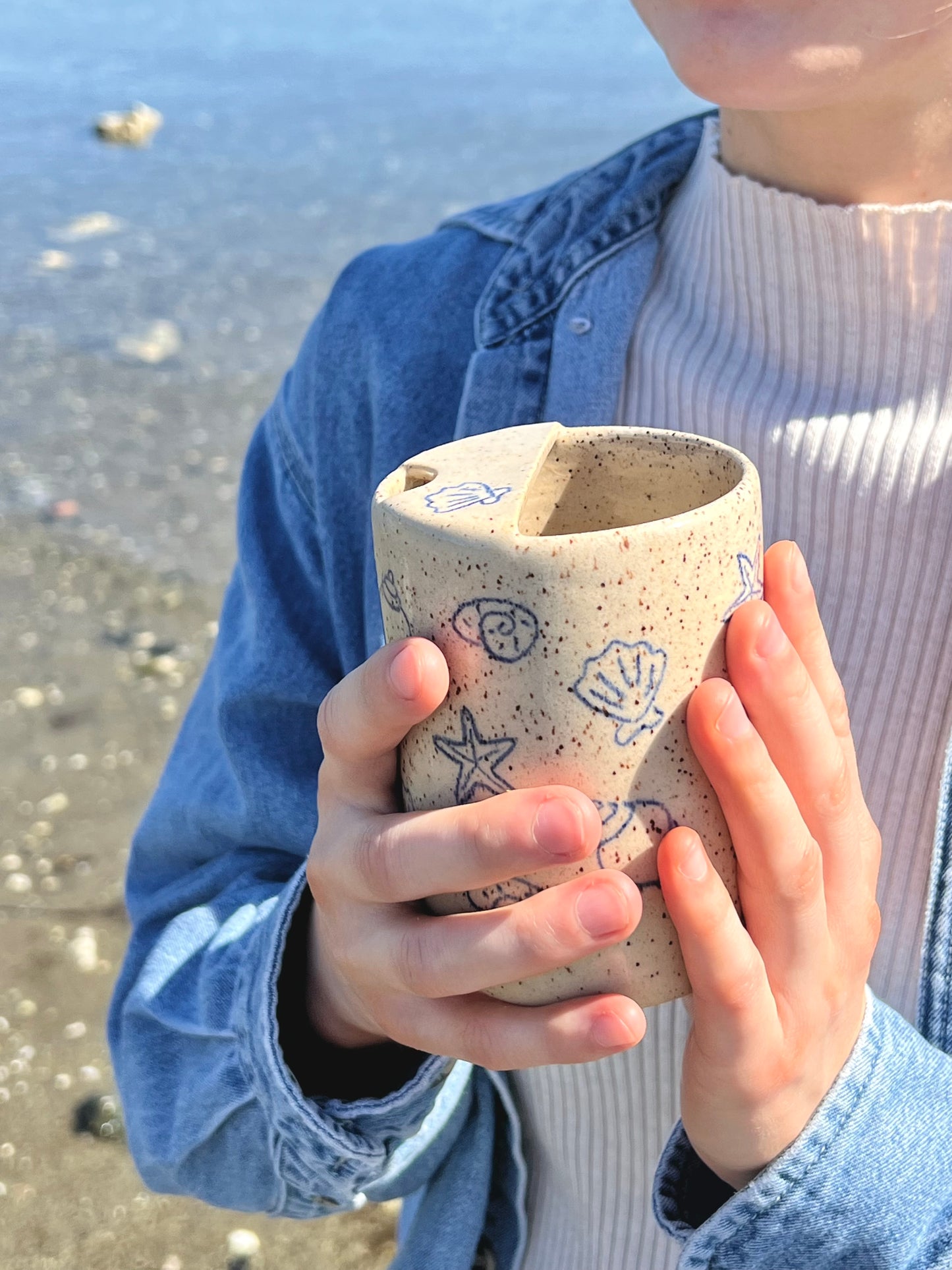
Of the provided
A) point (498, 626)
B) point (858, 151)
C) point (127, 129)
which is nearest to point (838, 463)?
point (858, 151)

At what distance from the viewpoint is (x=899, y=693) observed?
1484 millimetres

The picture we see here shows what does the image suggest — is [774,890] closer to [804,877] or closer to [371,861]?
[804,877]

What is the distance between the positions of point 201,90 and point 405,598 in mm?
12846

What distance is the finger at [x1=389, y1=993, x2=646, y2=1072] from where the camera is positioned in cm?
102

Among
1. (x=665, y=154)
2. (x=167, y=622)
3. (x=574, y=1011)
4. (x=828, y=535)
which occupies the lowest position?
(x=167, y=622)

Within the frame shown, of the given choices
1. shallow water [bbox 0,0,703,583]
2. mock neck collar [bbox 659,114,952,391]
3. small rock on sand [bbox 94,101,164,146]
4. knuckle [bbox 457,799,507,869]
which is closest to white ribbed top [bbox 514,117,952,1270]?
mock neck collar [bbox 659,114,952,391]

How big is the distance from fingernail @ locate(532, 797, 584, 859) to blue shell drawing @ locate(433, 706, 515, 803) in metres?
0.06

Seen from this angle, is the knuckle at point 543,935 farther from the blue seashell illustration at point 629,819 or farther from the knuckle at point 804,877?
the knuckle at point 804,877

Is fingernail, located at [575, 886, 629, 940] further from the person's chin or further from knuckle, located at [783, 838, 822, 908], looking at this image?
the person's chin

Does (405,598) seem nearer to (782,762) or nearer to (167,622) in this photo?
(782,762)

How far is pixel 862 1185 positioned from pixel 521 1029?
44cm

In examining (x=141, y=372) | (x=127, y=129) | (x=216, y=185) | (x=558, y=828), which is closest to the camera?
(x=558, y=828)

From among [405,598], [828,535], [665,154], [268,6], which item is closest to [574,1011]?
[405,598]

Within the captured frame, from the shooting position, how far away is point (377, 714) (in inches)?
39.5
